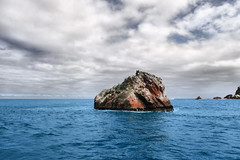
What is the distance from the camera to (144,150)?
1479cm

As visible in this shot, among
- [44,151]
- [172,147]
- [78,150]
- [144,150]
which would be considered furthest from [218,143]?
[44,151]

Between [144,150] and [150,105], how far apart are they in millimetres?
42950

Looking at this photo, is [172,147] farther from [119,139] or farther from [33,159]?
[33,159]

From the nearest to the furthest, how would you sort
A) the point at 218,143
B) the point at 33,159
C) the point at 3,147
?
the point at 33,159 < the point at 3,147 < the point at 218,143

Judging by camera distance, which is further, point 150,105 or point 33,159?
point 150,105

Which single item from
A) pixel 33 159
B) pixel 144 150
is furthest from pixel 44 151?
pixel 144 150

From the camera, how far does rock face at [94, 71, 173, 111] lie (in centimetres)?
5634

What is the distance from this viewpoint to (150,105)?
5672 cm

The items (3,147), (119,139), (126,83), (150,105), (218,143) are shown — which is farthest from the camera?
(126,83)

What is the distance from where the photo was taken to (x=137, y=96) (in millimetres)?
57500

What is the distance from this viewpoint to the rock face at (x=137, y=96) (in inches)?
2218

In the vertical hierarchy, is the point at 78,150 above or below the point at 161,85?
below

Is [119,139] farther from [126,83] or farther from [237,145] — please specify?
[126,83]

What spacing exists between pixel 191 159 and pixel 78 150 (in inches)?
394
